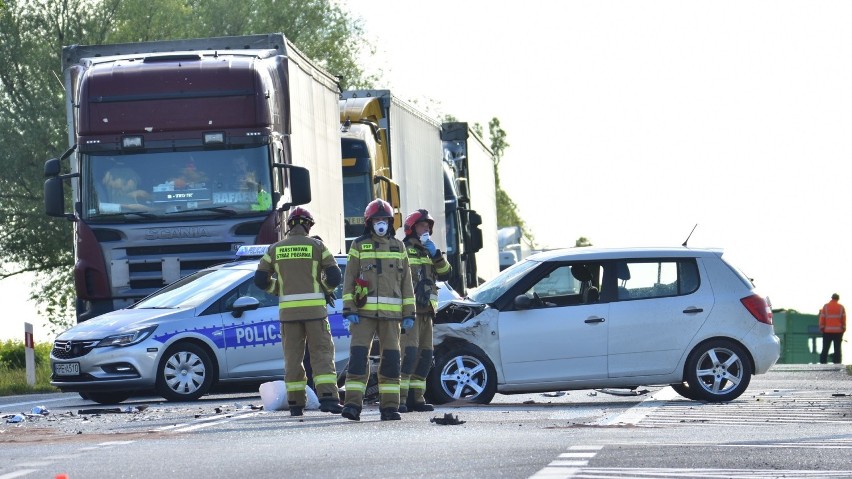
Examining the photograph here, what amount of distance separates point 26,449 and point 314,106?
1210 cm

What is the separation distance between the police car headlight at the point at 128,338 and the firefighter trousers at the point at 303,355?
3801 millimetres

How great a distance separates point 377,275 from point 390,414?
1.16 meters

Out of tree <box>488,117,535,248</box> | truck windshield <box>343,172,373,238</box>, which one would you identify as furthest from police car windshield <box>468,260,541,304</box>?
tree <box>488,117,535,248</box>

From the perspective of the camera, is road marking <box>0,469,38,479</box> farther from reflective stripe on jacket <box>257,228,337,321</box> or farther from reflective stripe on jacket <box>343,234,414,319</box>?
reflective stripe on jacket <box>257,228,337,321</box>

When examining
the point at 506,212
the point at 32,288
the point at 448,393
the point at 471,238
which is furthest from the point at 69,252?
the point at 506,212

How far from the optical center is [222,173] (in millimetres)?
20375

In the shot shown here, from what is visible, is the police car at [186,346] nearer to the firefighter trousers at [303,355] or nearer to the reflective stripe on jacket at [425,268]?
the reflective stripe on jacket at [425,268]

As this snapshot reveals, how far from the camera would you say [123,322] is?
18406 mm

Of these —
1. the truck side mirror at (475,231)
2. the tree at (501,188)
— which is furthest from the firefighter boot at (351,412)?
the tree at (501,188)

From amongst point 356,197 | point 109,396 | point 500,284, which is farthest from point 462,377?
point 356,197

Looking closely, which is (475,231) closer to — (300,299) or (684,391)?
(684,391)

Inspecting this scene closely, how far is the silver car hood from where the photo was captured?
18281 mm

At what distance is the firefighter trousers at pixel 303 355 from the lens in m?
14.7

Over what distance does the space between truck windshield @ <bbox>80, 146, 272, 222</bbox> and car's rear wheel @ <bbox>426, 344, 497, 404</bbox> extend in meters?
4.71
